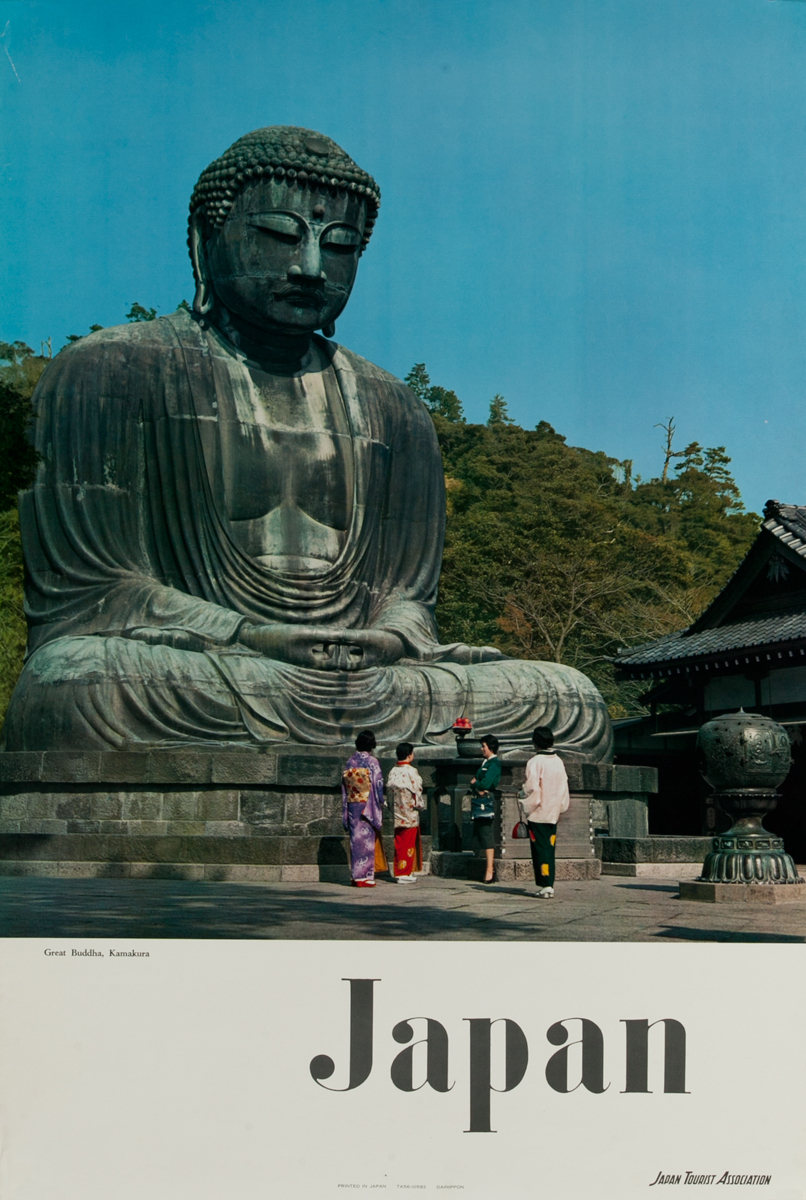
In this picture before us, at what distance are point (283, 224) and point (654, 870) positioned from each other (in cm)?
569

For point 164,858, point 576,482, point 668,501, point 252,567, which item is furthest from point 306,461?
point 668,501

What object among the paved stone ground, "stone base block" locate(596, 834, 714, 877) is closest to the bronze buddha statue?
"stone base block" locate(596, 834, 714, 877)

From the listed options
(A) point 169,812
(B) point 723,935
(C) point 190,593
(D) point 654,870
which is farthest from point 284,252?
(B) point 723,935

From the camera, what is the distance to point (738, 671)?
1630cm

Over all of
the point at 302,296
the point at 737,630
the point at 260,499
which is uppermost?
the point at 302,296

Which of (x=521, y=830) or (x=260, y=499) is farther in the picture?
(x=260, y=499)

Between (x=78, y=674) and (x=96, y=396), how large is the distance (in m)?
2.51

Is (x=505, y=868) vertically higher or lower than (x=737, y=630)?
lower

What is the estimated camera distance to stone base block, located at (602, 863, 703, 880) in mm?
9312

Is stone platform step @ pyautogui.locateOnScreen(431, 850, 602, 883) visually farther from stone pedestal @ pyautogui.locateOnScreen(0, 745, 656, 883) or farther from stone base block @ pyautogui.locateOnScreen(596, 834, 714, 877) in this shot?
stone base block @ pyautogui.locateOnScreen(596, 834, 714, 877)

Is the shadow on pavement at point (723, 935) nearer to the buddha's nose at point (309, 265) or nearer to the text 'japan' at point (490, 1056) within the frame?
the text 'japan' at point (490, 1056)

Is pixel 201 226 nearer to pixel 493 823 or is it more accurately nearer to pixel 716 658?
pixel 493 823

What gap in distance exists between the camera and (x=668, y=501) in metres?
27.4

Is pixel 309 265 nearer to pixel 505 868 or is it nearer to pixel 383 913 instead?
pixel 505 868
